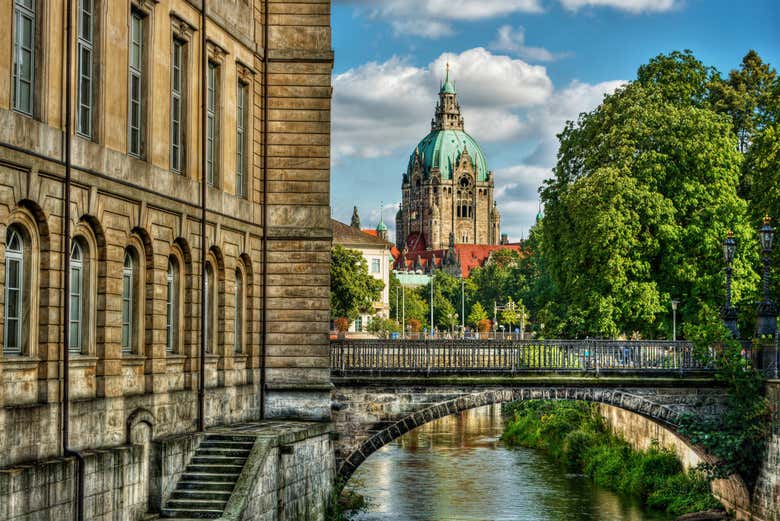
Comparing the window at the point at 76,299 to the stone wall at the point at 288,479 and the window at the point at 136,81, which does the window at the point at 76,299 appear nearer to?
the window at the point at 136,81

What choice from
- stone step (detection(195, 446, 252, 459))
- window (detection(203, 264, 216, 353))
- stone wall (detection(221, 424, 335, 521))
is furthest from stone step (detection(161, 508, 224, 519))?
window (detection(203, 264, 216, 353))

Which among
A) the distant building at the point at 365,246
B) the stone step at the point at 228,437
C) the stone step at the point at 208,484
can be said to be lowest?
the stone step at the point at 208,484

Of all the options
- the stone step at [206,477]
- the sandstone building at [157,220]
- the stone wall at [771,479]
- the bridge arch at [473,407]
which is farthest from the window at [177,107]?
the stone wall at [771,479]

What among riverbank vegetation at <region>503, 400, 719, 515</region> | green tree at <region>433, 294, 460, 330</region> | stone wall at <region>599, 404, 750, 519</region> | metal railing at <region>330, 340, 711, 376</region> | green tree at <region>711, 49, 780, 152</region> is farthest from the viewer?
green tree at <region>433, 294, 460, 330</region>

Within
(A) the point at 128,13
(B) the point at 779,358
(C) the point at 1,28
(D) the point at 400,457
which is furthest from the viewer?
(D) the point at 400,457

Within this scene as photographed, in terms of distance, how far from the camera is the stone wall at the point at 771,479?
31.7 m

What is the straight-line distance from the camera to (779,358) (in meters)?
33.2

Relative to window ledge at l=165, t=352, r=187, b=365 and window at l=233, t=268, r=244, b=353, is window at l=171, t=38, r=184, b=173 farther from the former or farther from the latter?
window at l=233, t=268, r=244, b=353

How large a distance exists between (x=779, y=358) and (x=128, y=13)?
17513 millimetres

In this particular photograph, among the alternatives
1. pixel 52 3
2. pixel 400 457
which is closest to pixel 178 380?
pixel 52 3

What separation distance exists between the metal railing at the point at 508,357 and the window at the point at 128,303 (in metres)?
9.93

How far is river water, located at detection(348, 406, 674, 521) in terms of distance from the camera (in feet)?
127

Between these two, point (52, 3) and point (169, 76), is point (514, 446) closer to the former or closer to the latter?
point (169, 76)

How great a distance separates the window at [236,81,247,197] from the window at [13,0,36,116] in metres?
9.73
